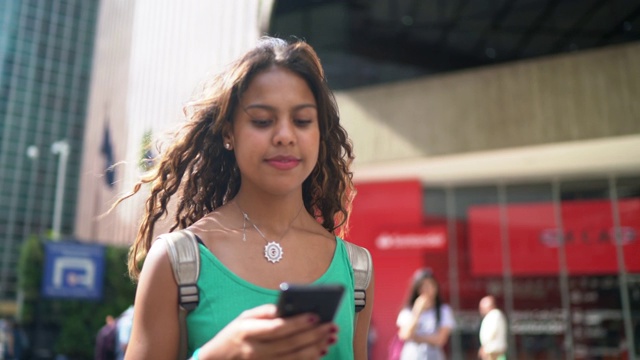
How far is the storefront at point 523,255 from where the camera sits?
47.2ft

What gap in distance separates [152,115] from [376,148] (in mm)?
9355

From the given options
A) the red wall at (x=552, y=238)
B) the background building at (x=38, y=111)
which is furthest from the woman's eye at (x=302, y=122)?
the background building at (x=38, y=111)

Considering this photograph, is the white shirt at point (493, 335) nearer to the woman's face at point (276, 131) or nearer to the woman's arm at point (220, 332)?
the woman's face at point (276, 131)

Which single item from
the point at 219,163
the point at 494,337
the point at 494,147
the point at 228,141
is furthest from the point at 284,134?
the point at 494,147

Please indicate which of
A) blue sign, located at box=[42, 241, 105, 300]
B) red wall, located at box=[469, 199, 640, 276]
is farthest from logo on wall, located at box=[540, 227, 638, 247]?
blue sign, located at box=[42, 241, 105, 300]

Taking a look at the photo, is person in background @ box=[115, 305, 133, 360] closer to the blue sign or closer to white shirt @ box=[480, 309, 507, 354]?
white shirt @ box=[480, 309, 507, 354]

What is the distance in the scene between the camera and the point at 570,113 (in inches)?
498

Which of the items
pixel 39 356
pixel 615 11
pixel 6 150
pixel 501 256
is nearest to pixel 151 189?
pixel 615 11

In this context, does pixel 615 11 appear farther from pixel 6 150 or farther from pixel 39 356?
pixel 6 150

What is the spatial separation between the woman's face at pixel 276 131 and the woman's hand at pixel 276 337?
368mm

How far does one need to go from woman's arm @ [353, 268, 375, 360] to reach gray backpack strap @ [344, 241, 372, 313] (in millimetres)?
21

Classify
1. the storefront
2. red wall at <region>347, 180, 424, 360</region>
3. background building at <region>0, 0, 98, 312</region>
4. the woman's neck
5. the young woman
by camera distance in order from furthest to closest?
background building at <region>0, 0, 98, 312</region>
red wall at <region>347, 180, 424, 360</region>
the storefront
the woman's neck
the young woman

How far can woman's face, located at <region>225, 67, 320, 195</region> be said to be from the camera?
1.24 meters

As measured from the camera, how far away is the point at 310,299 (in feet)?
2.90
